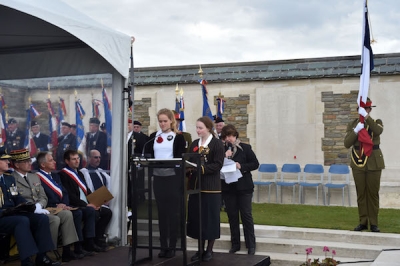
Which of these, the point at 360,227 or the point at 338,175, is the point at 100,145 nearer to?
the point at 360,227

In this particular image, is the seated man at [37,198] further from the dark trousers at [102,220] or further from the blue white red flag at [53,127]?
the blue white red flag at [53,127]

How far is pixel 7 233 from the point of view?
22.4ft

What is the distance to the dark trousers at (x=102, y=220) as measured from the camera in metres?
8.03

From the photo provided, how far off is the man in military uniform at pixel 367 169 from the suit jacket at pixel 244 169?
193cm

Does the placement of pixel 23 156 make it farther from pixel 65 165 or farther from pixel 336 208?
pixel 336 208

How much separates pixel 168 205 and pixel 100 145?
76.8 inches

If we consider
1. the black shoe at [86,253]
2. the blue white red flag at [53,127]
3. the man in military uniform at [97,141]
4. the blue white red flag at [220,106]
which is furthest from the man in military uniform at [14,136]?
the blue white red flag at [220,106]

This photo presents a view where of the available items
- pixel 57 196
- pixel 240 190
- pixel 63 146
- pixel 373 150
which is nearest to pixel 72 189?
pixel 57 196

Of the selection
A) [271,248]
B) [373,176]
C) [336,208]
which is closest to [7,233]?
[271,248]

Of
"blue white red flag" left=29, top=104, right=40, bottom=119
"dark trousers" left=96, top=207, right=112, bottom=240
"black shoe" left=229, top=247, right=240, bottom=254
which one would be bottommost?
"black shoe" left=229, top=247, right=240, bottom=254

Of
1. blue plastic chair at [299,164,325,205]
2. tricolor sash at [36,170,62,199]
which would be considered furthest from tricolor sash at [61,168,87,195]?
blue plastic chair at [299,164,325,205]

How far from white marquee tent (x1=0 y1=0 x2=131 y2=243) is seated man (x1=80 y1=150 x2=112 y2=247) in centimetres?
13

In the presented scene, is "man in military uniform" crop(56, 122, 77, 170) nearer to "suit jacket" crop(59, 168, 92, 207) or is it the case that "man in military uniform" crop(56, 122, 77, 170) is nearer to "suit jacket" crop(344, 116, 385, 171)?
"suit jacket" crop(59, 168, 92, 207)

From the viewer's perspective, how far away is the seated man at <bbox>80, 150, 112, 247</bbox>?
8.08m
